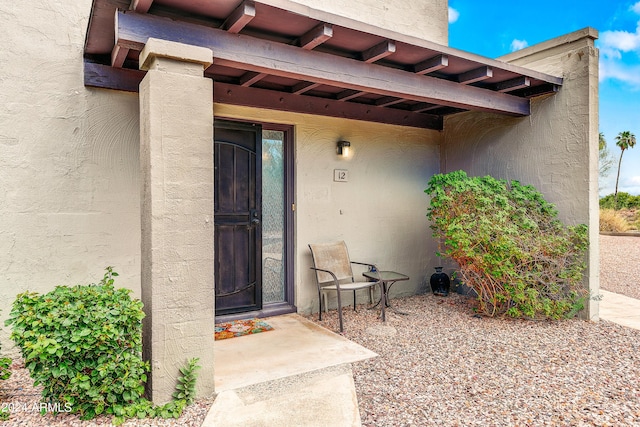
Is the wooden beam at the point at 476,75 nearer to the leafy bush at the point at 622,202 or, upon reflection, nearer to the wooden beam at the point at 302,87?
the wooden beam at the point at 302,87

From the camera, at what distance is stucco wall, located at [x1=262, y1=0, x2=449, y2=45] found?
17.1ft

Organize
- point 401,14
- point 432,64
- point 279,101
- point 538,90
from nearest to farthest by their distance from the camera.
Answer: point 432,64 → point 279,101 → point 538,90 → point 401,14

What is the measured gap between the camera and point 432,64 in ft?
11.9

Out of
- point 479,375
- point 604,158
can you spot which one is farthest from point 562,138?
point 604,158

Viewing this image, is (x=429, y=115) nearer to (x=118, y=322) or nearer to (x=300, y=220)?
(x=300, y=220)

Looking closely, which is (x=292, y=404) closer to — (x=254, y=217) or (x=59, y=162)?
(x=254, y=217)

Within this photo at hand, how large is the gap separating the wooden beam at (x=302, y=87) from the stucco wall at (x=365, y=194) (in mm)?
294

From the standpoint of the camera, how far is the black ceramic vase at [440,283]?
5.41m

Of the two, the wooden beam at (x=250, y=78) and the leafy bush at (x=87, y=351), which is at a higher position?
the wooden beam at (x=250, y=78)

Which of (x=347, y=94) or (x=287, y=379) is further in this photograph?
(x=347, y=94)

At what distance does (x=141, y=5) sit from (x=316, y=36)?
1226 millimetres

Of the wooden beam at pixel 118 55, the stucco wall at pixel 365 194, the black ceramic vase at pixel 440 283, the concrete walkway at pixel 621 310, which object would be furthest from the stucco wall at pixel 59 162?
the concrete walkway at pixel 621 310

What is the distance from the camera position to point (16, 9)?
323 cm

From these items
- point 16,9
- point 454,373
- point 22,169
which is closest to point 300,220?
point 454,373
